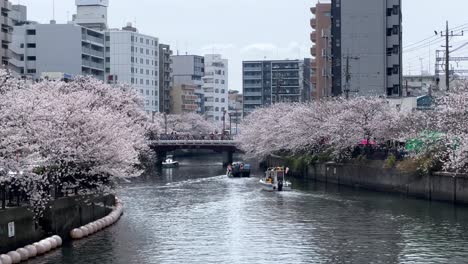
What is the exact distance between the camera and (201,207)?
53.7 m

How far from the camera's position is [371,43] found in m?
97.4

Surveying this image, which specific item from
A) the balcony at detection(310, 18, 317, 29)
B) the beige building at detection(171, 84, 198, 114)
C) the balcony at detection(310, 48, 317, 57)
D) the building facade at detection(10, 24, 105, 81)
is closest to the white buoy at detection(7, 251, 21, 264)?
the balcony at detection(310, 48, 317, 57)

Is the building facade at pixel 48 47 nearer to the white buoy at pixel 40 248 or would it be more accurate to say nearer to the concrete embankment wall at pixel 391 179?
the concrete embankment wall at pixel 391 179

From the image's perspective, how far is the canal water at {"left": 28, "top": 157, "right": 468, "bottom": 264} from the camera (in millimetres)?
33844

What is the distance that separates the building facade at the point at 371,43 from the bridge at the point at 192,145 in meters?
23.9

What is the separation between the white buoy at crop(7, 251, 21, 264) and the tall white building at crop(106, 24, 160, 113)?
113 metres

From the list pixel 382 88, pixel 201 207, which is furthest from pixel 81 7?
pixel 201 207

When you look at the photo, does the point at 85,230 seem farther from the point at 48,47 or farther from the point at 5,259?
the point at 48,47

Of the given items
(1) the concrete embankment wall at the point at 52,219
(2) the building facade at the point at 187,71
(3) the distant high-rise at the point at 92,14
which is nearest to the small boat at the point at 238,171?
(1) the concrete embankment wall at the point at 52,219

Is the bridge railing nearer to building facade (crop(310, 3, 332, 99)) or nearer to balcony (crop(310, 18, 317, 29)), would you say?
building facade (crop(310, 3, 332, 99))

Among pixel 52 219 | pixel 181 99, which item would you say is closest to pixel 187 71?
pixel 181 99

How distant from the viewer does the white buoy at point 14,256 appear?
30.3 m

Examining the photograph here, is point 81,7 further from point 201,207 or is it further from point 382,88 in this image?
point 201,207

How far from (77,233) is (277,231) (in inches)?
408
